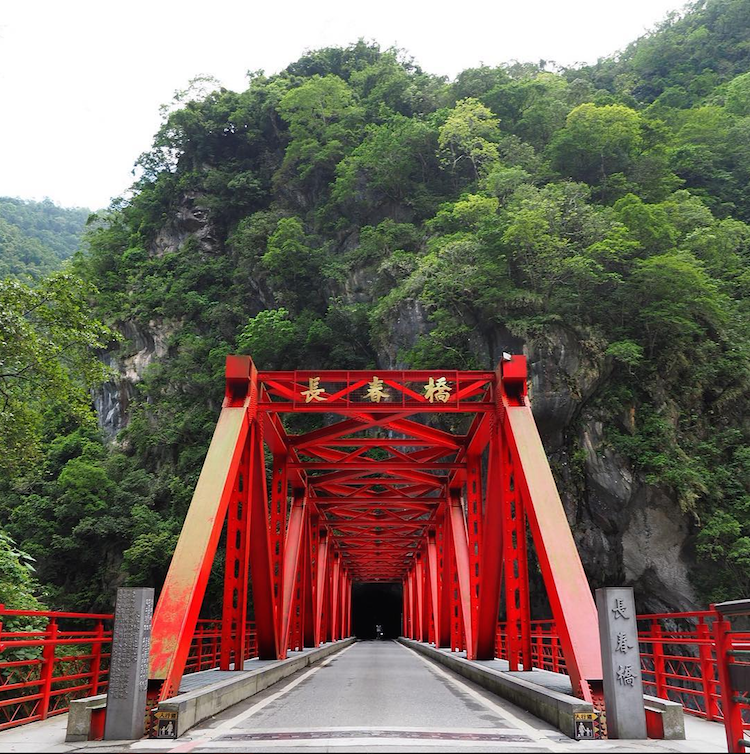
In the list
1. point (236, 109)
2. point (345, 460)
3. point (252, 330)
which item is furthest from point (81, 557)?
point (236, 109)

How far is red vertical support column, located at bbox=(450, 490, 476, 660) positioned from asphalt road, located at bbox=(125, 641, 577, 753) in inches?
157

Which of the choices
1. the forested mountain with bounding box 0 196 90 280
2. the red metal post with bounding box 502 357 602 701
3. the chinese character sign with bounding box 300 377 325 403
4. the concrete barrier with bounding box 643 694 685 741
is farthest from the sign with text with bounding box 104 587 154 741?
the forested mountain with bounding box 0 196 90 280

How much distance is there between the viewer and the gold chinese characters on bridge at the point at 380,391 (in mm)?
12094

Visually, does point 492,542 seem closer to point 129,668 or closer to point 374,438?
point 129,668

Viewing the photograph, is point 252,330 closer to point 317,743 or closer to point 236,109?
point 236,109

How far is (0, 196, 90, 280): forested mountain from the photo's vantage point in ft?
196

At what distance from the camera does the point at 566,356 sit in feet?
86.3

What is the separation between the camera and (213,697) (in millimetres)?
7129

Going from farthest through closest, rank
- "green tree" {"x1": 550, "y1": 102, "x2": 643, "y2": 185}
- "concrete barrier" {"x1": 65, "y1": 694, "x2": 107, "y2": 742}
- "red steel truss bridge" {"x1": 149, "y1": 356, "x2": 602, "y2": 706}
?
1. "green tree" {"x1": 550, "y1": 102, "x2": 643, "y2": 185}
2. "red steel truss bridge" {"x1": 149, "y1": 356, "x2": 602, "y2": 706}
3. "concrete barrier" {"x1": 65, "y1": 694, "x2": 107, "y2": 742}

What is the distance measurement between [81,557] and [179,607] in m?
28.3

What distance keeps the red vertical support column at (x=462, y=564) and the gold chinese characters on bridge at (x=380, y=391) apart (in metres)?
5.38

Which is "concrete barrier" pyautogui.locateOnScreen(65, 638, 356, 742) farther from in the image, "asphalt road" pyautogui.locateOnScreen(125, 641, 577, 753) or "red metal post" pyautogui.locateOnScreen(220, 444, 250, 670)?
"red metal post" pyautogui.locateOnScreen(220, 444, 250, 670)

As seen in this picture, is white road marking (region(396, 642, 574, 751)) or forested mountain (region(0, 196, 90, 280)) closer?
white road marking (region(396, 642, 574, 751))

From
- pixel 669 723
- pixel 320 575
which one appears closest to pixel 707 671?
pixel 669 723
